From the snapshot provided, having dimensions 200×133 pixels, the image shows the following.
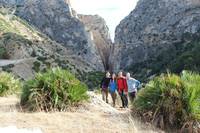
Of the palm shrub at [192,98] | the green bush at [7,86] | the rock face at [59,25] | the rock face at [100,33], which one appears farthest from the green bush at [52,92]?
the rock face at [100,33]

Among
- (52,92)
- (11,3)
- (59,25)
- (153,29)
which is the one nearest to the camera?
(52,92)

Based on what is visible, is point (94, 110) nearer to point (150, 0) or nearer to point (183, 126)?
point (183, 126)

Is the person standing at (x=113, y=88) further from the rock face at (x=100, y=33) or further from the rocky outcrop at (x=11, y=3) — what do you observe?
the rock face at (x=100, y=33)

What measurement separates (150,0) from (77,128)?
116846mm

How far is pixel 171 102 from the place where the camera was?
13.2m

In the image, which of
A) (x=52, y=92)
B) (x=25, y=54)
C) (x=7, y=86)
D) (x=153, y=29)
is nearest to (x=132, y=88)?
(x=52, y=92)

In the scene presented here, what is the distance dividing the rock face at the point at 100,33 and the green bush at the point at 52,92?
13354cm

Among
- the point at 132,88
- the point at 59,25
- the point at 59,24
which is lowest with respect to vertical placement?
the point at 132,88

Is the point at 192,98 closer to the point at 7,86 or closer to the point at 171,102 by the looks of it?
the point at 171,102

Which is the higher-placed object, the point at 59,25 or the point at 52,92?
the point at 59,25

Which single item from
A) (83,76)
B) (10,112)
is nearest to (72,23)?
(83,76)

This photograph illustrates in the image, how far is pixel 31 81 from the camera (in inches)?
623

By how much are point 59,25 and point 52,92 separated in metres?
116

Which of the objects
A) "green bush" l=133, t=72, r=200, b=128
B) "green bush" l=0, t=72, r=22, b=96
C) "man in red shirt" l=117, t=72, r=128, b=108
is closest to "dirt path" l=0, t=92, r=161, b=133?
"green bush" l=133, t=72, r=200, b=128
